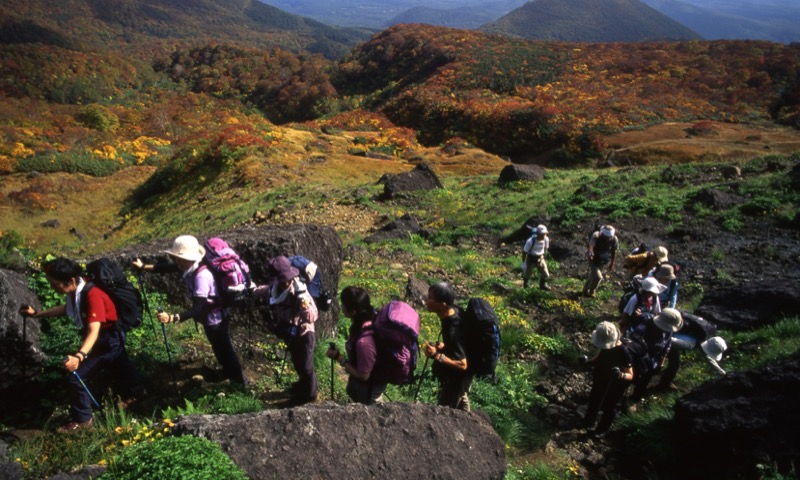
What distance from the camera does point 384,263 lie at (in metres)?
12.2

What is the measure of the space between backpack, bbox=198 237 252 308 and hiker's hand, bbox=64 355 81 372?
1156 millimetres

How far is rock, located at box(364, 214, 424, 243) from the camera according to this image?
14628 millimetres

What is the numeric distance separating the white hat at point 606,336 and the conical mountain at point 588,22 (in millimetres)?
143073

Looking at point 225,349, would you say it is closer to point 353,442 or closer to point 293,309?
point 293,309

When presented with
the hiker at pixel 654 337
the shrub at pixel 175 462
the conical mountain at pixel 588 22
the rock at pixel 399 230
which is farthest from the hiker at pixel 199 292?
the conical mountain at pixel 588 22

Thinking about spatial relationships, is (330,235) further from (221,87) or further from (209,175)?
(221,87)

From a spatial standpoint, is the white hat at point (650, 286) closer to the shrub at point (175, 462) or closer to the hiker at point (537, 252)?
the hiker at point (537, 252)

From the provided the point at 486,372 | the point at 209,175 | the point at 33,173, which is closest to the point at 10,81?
the point at 33,173

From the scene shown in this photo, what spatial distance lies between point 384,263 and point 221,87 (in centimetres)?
6244

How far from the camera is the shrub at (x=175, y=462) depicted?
258 centimetres

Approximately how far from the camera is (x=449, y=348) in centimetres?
414

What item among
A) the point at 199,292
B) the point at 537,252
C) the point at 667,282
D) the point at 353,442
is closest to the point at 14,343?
the point at 199,292

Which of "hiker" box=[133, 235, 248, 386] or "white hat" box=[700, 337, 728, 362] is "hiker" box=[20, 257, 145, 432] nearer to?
"hiker" box=[133, 235, 248, 386]

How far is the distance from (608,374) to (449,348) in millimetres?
2132
